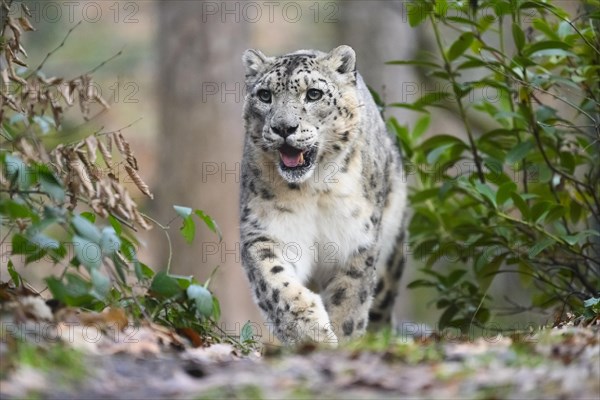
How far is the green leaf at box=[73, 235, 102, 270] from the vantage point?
4.66 m

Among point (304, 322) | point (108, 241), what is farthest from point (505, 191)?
point (108, 241)

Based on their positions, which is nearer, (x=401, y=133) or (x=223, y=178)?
(x=401, y=133)

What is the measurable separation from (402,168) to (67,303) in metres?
4.45

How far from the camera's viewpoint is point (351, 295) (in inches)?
287

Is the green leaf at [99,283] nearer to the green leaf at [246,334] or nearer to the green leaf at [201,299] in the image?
the green leaf at [201,299]

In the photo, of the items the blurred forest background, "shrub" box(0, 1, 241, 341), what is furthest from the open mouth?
the blurred forest background

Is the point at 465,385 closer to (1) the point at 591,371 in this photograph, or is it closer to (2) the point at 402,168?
(1) the point at 591,371

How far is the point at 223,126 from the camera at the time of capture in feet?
40.8

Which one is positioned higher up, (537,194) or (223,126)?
(223,126)

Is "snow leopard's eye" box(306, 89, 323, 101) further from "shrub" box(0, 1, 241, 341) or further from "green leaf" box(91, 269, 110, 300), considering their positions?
"green leaf" box(91, 269, 110, 300)

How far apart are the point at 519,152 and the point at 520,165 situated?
15.6 inches

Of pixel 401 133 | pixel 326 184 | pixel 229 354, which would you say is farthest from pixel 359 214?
pixel 229 354

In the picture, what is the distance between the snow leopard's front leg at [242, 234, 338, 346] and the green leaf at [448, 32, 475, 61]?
207 cm

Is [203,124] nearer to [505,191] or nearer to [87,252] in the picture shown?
[505,191]
